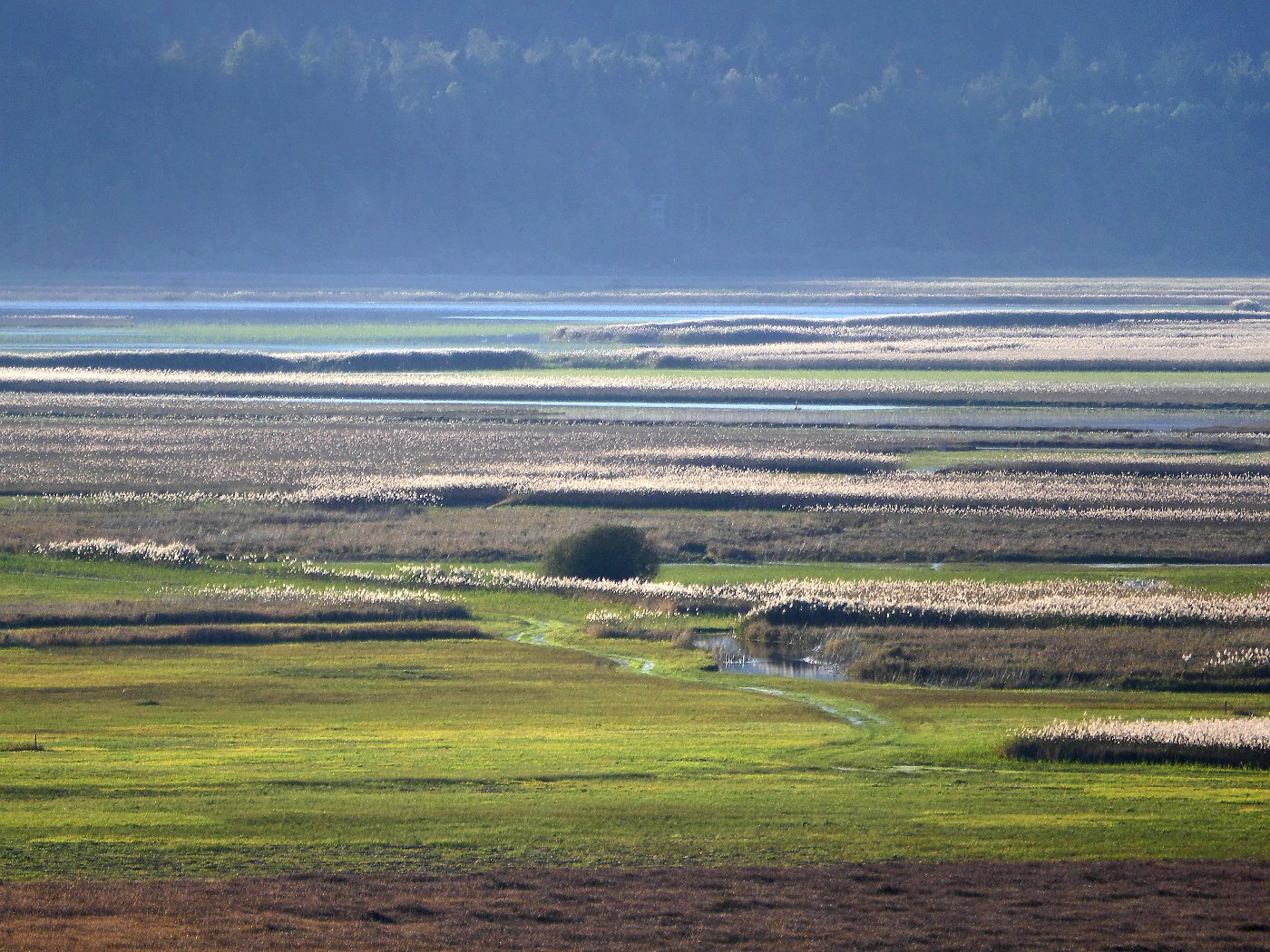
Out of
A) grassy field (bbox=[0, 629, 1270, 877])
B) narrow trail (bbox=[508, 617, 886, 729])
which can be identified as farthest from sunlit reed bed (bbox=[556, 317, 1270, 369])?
grassy field (bbox=[0, 629, 1270, 877])

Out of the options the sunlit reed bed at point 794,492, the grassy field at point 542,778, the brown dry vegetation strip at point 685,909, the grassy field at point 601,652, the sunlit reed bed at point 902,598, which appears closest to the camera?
the brown dry vegetation strip at point 685,909

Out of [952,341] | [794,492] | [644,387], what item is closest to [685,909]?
Answer: [794,492]

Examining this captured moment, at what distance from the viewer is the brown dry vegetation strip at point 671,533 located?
44656 mm

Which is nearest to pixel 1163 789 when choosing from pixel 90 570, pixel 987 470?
pixel 90 570

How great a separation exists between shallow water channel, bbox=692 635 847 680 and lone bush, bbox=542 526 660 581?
6.47 m

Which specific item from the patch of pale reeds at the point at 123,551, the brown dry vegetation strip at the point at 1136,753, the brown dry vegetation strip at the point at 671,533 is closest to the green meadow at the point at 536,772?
the brown dry vegetation strip at the point at 1136,753

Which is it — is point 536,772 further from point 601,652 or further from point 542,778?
point 601,652

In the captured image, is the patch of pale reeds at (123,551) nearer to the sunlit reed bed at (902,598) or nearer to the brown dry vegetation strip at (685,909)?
the sunlit reed bed at (902,598)

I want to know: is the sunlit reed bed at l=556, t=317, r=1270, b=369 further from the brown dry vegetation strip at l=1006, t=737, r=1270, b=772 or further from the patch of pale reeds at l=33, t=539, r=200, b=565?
the brown dry vegetation strip at l=1006, t=737, r=1270, b=772

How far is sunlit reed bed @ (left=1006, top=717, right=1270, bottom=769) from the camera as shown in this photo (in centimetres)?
2427

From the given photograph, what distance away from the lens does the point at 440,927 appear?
16.9 meters

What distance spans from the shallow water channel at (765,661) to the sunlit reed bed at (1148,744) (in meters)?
7.49

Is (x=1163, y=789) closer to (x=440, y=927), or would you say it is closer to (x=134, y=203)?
(x=440, y=927)

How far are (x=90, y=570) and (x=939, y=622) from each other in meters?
21.1
